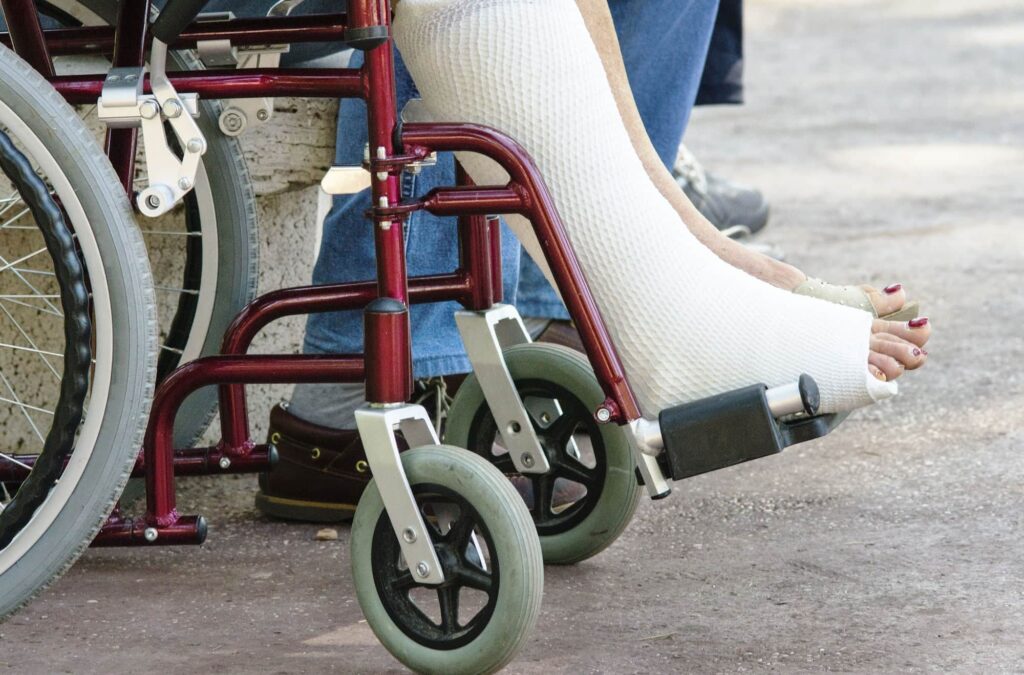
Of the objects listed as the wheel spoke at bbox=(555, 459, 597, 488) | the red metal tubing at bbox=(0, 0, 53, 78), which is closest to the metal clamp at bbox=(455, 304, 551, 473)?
the wheel spoke at bbox=(555, 459, 597, 488)

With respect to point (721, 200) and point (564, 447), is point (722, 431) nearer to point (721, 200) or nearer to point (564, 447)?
point (564, 447)

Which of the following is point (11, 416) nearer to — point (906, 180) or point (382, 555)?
point (382, 555)

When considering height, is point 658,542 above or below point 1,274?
below

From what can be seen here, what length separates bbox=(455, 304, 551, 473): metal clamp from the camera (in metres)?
1.50

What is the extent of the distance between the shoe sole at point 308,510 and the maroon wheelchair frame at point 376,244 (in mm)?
212

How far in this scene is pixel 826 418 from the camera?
1329 mm

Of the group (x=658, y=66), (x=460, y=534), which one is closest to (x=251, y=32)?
(x=460, y=534)

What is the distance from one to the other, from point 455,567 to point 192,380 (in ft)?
1.02

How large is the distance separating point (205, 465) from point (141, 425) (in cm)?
27

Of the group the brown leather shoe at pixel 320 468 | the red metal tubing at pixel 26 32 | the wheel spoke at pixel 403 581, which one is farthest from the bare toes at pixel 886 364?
the red metal tubing at pixel 26 32

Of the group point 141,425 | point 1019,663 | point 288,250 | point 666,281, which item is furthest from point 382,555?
point 288,250

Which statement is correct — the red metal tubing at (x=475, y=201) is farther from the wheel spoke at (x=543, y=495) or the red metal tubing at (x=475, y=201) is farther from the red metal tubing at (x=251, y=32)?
the wheel spoke at (x=543, y=495)

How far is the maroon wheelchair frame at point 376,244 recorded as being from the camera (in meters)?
1.26

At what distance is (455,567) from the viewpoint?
1.29 meters
